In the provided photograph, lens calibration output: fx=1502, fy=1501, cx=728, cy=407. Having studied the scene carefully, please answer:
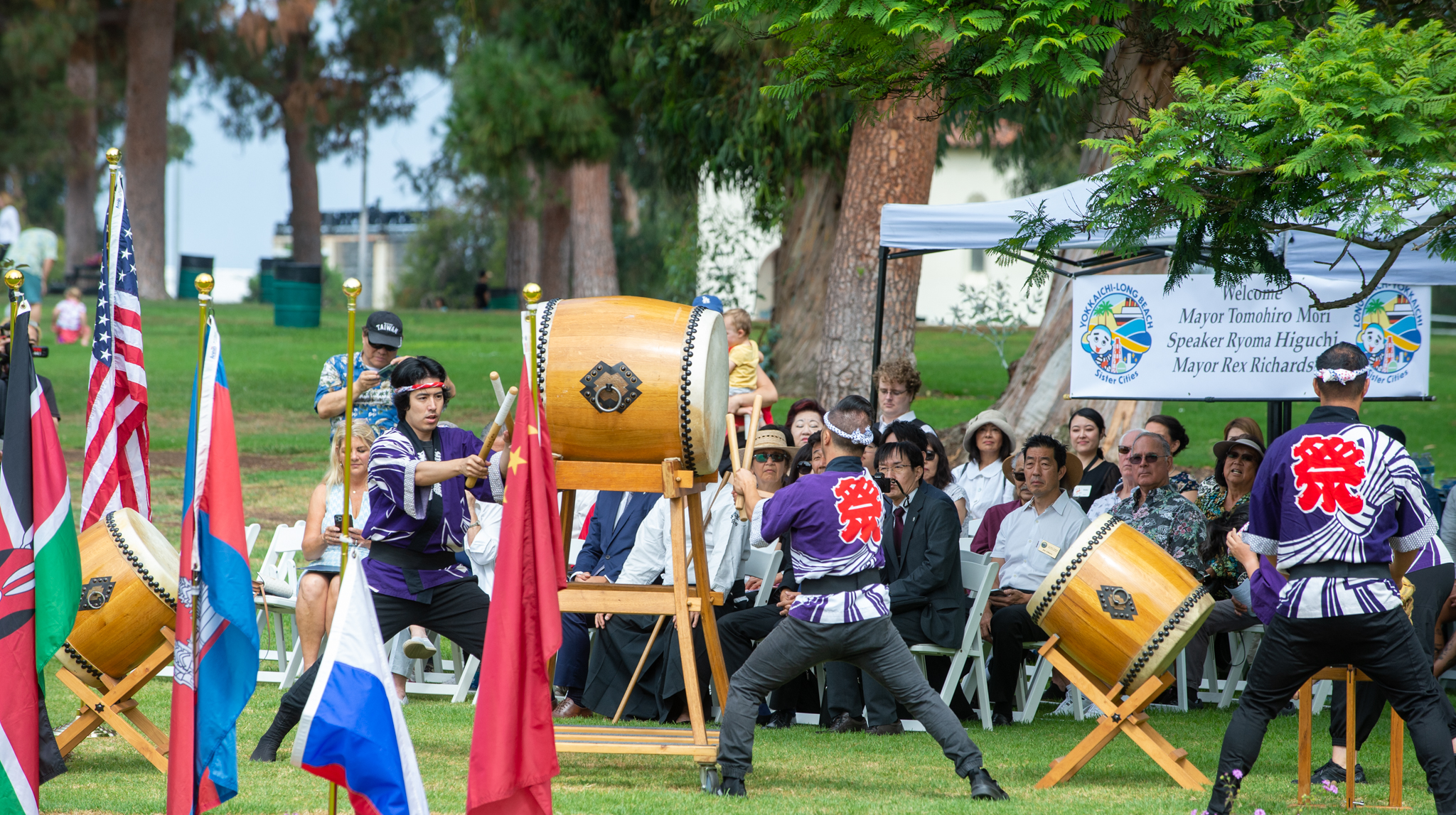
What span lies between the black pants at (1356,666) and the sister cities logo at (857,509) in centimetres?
154

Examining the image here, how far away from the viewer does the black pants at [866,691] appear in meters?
7.47

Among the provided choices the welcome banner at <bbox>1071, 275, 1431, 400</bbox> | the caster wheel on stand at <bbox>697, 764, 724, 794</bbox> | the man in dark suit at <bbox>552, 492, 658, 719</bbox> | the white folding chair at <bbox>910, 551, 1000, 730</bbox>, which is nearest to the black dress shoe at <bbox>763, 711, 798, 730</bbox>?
the white folding chair at <bbox>910, 551, 1000, 730</bbox>

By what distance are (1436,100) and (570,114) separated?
17.2m

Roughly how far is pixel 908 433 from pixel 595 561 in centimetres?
187

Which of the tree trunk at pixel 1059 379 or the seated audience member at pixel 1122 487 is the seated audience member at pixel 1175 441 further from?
the tree trunk at pixel 1059 379


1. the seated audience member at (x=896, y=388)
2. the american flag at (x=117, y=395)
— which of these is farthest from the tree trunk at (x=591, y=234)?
the american flag at (x=117, y=395)

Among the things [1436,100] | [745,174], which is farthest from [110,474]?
[745,174]

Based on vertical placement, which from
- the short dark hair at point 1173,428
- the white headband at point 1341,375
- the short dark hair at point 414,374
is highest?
the white headband at point 1341,375

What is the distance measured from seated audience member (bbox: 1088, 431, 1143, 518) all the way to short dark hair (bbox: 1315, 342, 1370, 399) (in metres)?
2.58

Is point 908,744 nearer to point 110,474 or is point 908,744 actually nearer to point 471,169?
point 110,474

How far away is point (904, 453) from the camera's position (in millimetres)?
7734

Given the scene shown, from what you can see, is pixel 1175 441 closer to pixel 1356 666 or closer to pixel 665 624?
pixel 665 624

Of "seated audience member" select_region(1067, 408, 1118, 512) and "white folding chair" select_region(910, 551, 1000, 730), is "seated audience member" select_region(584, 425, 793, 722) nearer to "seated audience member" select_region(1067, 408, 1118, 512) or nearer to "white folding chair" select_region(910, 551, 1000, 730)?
"white folding chair" select_region(910, 551, 1000, 730)

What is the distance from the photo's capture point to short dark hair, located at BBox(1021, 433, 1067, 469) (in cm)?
791
